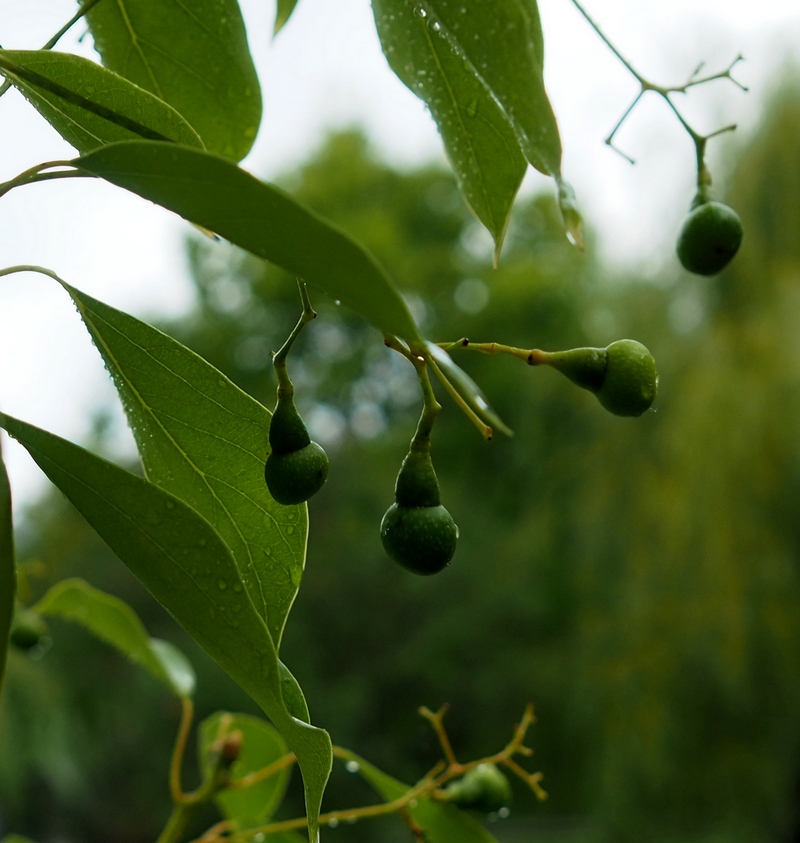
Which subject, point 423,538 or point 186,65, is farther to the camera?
point 186,65

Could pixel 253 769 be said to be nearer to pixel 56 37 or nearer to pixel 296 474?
pixel 296 474

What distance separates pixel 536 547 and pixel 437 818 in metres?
6.61

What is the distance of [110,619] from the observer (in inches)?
36.9

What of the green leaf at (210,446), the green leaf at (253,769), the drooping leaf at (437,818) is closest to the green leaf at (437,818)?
the drooping leaf at (437,818)

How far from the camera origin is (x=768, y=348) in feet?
16.9

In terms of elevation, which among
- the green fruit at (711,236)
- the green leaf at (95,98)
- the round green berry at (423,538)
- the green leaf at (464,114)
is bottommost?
the round green berry at (423,538)

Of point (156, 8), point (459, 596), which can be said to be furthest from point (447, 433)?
point (156, 8)

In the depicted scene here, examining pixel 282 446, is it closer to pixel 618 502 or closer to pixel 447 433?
pixel 618 502

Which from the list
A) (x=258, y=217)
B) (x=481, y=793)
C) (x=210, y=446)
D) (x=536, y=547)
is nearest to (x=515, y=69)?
(x=258, y=217)

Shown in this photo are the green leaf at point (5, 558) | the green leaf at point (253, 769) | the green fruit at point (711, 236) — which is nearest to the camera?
the green leaf at point (5, 558)

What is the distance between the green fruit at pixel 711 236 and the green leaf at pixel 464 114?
6.6 inches

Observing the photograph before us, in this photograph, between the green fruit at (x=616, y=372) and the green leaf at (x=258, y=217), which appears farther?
the green fruit at (x=616, y=372)

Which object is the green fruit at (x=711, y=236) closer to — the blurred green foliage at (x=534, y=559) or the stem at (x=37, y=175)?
the stem at (x=37, y=175)

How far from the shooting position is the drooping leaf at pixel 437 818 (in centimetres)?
83
